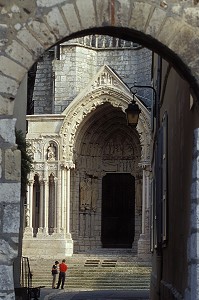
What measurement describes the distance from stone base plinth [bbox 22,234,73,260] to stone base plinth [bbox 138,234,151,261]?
9.18ft

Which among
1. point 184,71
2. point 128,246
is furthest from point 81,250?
point 184,71

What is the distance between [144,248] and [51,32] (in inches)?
989

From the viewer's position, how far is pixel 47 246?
32.8m

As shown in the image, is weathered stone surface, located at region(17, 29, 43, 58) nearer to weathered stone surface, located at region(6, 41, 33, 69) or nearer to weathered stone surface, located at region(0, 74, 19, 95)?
weathered stone surface, located at region(6, 41, 33, 69)

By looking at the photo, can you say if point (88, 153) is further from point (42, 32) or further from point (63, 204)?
point (42, 32)

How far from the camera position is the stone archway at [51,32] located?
763 centimetres

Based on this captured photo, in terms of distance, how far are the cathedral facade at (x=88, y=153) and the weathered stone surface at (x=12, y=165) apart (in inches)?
962

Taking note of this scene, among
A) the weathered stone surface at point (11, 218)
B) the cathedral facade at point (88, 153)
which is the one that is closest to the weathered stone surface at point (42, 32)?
the weathered stone surface at point (11, 218)

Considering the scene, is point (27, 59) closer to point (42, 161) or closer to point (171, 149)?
point (171, 149)

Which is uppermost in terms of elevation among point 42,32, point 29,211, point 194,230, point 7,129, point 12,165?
point 42,32

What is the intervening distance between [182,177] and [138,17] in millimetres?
3052

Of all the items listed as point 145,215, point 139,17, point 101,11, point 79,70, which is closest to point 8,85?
point 101,11

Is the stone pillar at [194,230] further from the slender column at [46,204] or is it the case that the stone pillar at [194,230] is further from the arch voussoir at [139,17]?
the slender column at [46,204]

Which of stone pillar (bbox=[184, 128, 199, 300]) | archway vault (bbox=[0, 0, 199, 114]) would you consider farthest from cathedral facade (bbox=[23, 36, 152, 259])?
archway vault (bbox=[0, 0, 199, 114])
